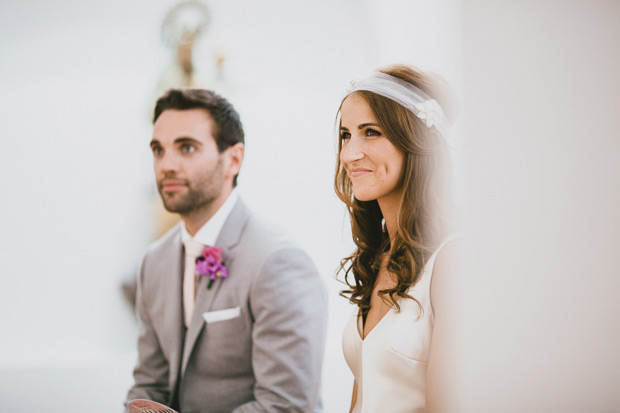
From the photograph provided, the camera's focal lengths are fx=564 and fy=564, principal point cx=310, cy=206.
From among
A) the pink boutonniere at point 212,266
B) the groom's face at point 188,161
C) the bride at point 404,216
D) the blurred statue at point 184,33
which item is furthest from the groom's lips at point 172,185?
the bride at point 404,216

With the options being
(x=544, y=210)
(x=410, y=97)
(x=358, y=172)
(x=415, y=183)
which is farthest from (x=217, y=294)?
(x=544, y=210)

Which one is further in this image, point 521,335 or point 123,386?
point 123,386

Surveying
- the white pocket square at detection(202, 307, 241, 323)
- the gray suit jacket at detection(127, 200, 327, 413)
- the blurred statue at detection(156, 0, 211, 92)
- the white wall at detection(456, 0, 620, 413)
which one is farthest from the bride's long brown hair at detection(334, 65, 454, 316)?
the blurred statue at detection(156, 0, 211, 92)

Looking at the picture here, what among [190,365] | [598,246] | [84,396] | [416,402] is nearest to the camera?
[416,402]

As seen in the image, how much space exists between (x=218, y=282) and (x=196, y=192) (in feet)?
1.31

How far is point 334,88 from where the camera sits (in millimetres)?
2562

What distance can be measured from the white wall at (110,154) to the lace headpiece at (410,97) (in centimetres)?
80

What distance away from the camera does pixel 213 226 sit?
2414 mm

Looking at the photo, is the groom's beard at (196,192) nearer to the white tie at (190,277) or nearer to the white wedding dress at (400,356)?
the white tie at (190,277)

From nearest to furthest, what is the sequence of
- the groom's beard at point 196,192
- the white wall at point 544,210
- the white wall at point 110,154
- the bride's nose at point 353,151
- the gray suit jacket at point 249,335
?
the bride's nose at point 353,151
the white wall at point 544,210
the gray suit jacket at point 249,335
the groom's beard at point 196,192
the white wall at point 110,154

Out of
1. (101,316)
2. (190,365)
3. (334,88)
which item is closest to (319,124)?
(334,88)

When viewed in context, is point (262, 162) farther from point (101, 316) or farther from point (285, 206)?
point (101, 316)

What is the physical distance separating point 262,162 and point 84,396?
1.34 metres

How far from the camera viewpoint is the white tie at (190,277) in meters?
2.38
